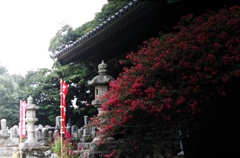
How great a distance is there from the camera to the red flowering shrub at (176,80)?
4.93 meters

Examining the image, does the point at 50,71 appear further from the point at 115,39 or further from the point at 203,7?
the point at 203,7

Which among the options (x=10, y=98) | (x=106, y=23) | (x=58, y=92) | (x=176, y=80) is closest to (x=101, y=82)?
(x=106, y=23)

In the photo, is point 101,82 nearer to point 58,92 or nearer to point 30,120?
point 30,120

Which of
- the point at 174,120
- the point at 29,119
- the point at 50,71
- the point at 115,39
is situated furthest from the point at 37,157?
the point at 50,71

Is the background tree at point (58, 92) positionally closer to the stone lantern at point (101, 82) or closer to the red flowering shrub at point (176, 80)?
the stone lantern at point (101, 82)


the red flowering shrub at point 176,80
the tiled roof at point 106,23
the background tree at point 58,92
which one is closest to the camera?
the red flowering shrub at point 176,80

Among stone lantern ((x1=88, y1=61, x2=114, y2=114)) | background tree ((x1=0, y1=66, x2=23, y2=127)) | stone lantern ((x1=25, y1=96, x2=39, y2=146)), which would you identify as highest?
background tree ((x1=0, y1=66, x2=23, y2=127))

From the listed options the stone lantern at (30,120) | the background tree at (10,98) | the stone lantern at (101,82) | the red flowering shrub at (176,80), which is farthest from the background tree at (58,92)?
the red flowering shrub at (176,80)

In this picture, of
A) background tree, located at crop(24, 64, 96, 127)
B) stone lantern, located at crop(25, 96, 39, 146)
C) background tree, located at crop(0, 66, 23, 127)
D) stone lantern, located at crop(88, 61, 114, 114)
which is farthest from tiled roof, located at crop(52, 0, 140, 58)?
background tree, located at crop(0, 66, 23, 127)

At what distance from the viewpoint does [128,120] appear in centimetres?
552

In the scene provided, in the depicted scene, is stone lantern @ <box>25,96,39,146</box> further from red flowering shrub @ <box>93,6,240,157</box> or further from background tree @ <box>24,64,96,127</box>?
red flowering shrub @ <box>93,6,240,157</box>

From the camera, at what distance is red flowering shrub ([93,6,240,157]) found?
194 inches

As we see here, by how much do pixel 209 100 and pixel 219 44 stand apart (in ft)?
3.05

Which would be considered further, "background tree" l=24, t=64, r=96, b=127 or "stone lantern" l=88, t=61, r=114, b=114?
"background tree" l=24, t=64, r=96, b=127
